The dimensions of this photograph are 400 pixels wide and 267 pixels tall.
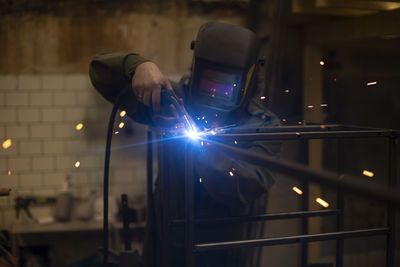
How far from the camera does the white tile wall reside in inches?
131

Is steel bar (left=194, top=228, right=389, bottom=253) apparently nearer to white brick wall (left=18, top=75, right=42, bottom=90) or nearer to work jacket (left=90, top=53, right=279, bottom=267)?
work jacket (left=90, top=53, right=279, bottom=267)

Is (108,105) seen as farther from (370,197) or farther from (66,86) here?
(370,197)

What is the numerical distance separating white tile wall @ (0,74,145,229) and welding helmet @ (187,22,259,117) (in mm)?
2077

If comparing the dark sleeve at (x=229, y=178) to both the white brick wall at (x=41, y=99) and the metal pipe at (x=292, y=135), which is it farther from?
the white brick wall at (x=41, y=99)

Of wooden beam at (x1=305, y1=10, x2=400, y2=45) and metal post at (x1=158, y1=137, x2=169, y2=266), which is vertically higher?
wooden beam at (x1=305, y1=10, x2=400, y2=45)

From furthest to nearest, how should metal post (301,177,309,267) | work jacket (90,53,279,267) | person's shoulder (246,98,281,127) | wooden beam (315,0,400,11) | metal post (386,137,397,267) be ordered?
1. wooden beam (315,0,400,11)
2. person's shoulder (246,98,281,127)
3. metal post (301,177,309,267)
4. work jacket (90,53,279,267)
5. metal post (386,137,397,267)

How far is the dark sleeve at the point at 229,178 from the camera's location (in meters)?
1.54

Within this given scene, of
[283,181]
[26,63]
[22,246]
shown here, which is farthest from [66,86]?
[283,181]

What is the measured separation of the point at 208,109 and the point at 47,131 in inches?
90.5

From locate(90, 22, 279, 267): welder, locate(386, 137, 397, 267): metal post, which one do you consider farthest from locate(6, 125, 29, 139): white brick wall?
locate(386, 137, 397, 267): metal post

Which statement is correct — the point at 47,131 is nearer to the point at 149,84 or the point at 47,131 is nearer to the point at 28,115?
the point at 28,115

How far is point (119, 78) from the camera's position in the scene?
5.51 feet

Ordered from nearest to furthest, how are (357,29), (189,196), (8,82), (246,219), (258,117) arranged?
(189,196), (246,219), (258,117), (357,29), (8,82)

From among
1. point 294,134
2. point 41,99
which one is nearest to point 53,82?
point 41,99
